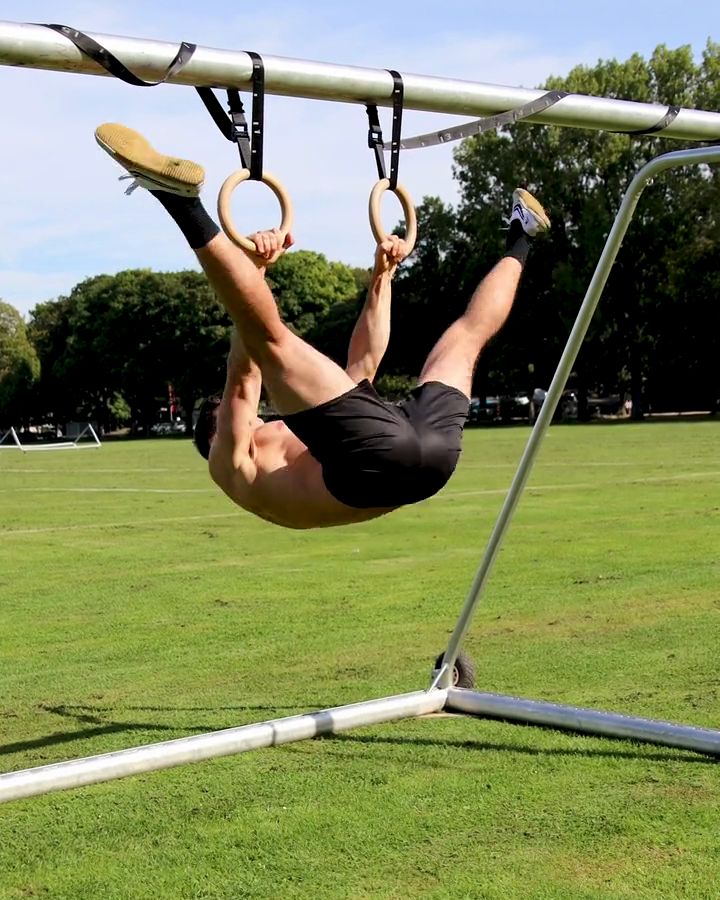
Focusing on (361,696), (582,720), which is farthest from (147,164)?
(361,696)

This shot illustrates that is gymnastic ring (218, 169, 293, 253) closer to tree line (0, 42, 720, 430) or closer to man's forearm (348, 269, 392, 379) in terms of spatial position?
man's forearm (348, 269, 392, 379)

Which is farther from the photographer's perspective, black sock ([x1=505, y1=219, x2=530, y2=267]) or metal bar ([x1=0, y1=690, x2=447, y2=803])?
metal bar ([x1=0, y1=690, x2=447, y2=803])

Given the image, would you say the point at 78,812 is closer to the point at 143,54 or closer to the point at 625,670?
the point at 143,54

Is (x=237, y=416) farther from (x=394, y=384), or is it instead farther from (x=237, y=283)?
(x=394, y=384)

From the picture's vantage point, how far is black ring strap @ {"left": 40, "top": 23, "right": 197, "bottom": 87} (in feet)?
13.7

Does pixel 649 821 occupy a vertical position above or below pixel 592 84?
below

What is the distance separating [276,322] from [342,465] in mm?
609

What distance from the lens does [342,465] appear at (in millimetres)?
4559

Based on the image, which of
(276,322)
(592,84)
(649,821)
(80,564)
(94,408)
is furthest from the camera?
(94,408)

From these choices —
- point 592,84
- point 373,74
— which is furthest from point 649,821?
point 592,84

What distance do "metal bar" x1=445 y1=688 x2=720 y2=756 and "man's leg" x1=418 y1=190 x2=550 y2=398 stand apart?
2.24 meters

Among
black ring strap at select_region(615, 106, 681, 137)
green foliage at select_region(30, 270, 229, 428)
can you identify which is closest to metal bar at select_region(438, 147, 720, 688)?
black ring strap at select_region(615, 106, 681, 137)

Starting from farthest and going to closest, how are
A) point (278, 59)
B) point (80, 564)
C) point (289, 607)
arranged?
point (80, 564)
point (289, 607)
point (278, 59)

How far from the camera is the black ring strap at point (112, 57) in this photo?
418 cm
